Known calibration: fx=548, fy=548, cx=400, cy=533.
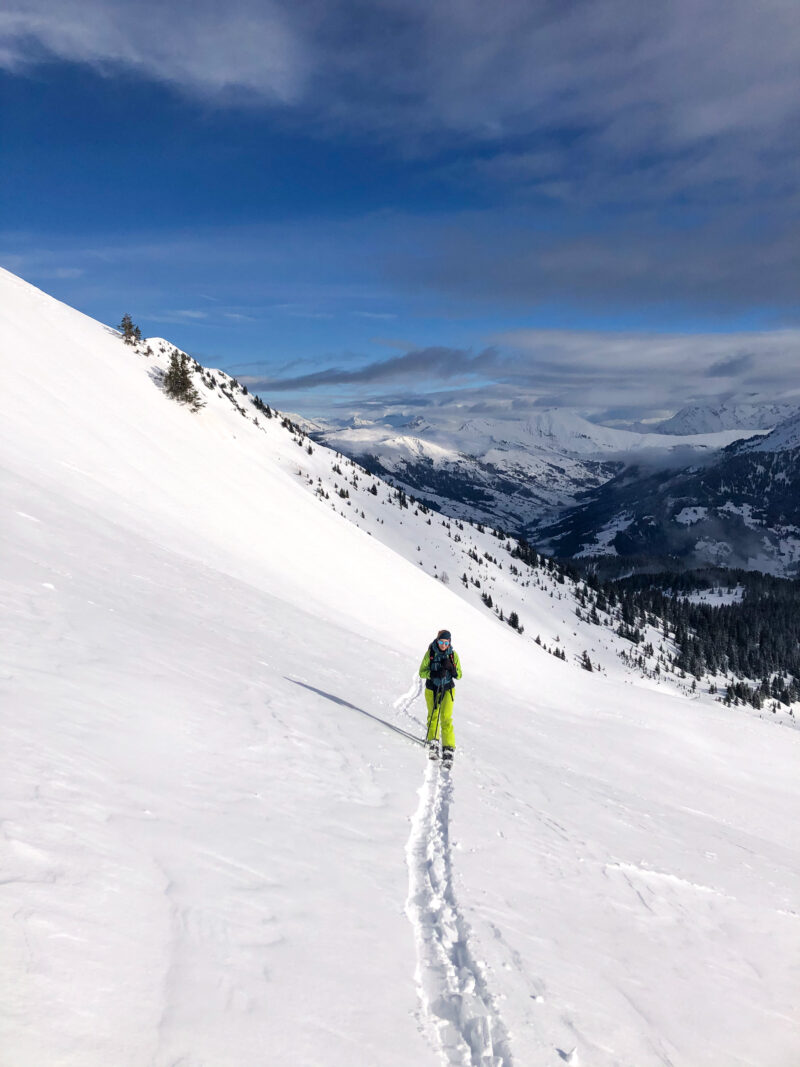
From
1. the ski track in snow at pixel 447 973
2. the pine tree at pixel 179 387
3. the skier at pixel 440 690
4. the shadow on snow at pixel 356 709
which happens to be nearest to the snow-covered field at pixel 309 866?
the ski track in snow at pixel 447 973

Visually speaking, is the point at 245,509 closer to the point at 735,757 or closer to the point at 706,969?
the point at 735,757

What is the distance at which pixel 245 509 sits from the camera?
43.5 metres

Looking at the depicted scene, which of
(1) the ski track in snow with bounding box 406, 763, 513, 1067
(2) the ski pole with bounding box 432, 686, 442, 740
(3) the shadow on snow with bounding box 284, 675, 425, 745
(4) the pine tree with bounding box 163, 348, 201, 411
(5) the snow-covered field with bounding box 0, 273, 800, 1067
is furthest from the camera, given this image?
(4) the pine tree with bounding box 163, 348, 201, 411

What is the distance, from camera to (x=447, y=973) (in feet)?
18.6

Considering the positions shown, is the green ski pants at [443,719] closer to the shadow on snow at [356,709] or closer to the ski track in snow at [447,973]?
the shadow on snow at [356,709]

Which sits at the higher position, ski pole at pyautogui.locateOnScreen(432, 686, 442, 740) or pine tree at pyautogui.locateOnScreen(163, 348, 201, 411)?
pine tree at pyautogui.locateOnScreen(163, 348, 201, 411)

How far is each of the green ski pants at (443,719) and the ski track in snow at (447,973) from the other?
4.62m

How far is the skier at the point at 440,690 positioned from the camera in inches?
526

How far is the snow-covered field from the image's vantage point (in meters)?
4.33

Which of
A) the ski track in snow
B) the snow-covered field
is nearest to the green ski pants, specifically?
the snow-covered field

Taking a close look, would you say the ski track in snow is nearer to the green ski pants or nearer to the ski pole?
the green ski pants

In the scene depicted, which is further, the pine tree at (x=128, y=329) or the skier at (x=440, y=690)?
the pine tree at (x=128, y=329)

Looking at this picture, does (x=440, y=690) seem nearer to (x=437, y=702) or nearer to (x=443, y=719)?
(x=437, y=702)

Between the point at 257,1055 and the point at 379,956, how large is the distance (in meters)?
1.80
